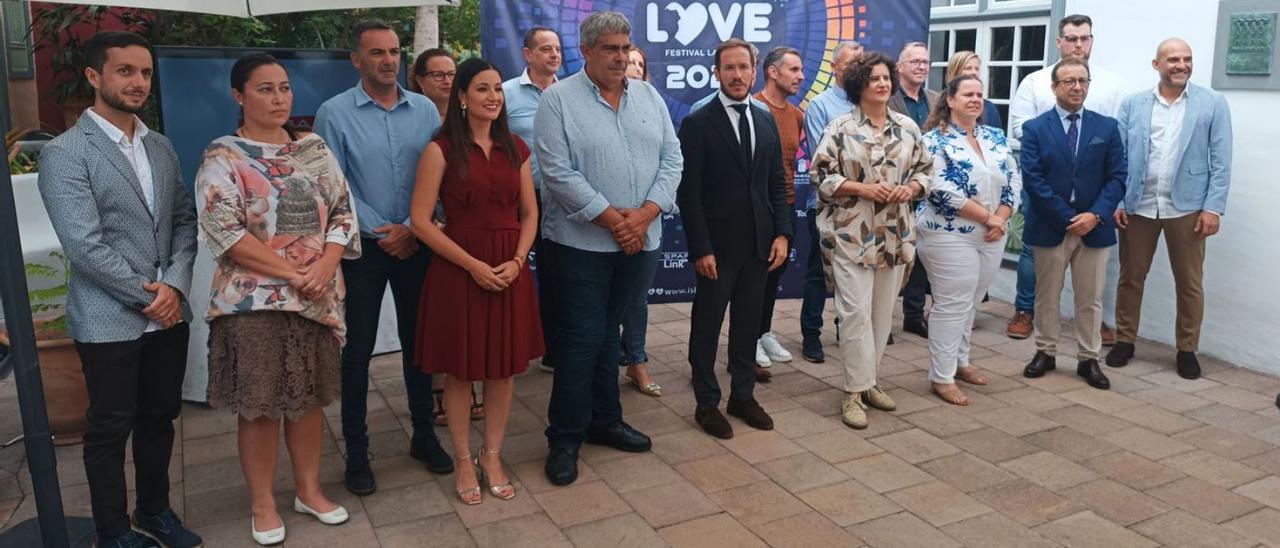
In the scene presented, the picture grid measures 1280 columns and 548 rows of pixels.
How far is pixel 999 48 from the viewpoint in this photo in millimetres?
7832

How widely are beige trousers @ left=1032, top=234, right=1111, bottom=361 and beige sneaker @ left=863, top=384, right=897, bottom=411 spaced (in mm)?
1174

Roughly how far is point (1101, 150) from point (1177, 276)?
1.00 metres

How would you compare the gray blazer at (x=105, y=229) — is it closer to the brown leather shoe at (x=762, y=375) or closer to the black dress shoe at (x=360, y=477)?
the black dress shoe at (x=360, y=477)

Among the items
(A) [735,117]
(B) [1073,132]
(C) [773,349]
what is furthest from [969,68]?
(A) [735,117]

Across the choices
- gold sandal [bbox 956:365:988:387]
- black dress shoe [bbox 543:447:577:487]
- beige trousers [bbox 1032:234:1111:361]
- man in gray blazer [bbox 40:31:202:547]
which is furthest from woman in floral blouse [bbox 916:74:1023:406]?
man in gray blazer [bbox 40:31:202:547]

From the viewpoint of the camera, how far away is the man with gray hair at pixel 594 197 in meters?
4.11

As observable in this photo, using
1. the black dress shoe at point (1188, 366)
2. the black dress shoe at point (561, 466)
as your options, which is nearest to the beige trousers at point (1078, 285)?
the black dress shoe at point (1188, 366)

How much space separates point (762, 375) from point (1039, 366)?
4.94ft

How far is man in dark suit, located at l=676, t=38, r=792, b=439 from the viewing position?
4.57 meters

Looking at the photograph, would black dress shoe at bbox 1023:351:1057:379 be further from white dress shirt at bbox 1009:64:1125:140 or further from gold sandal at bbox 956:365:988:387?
white dress shirt at bbox 1009:64:1125:140

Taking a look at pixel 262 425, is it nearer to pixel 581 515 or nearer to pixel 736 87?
pixel 581 515

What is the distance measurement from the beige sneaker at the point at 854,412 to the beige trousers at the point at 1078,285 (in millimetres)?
1359

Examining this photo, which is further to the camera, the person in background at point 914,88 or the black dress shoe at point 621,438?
the person in background at point 914,88

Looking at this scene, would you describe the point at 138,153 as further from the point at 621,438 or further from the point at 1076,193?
the point at 1076,193
